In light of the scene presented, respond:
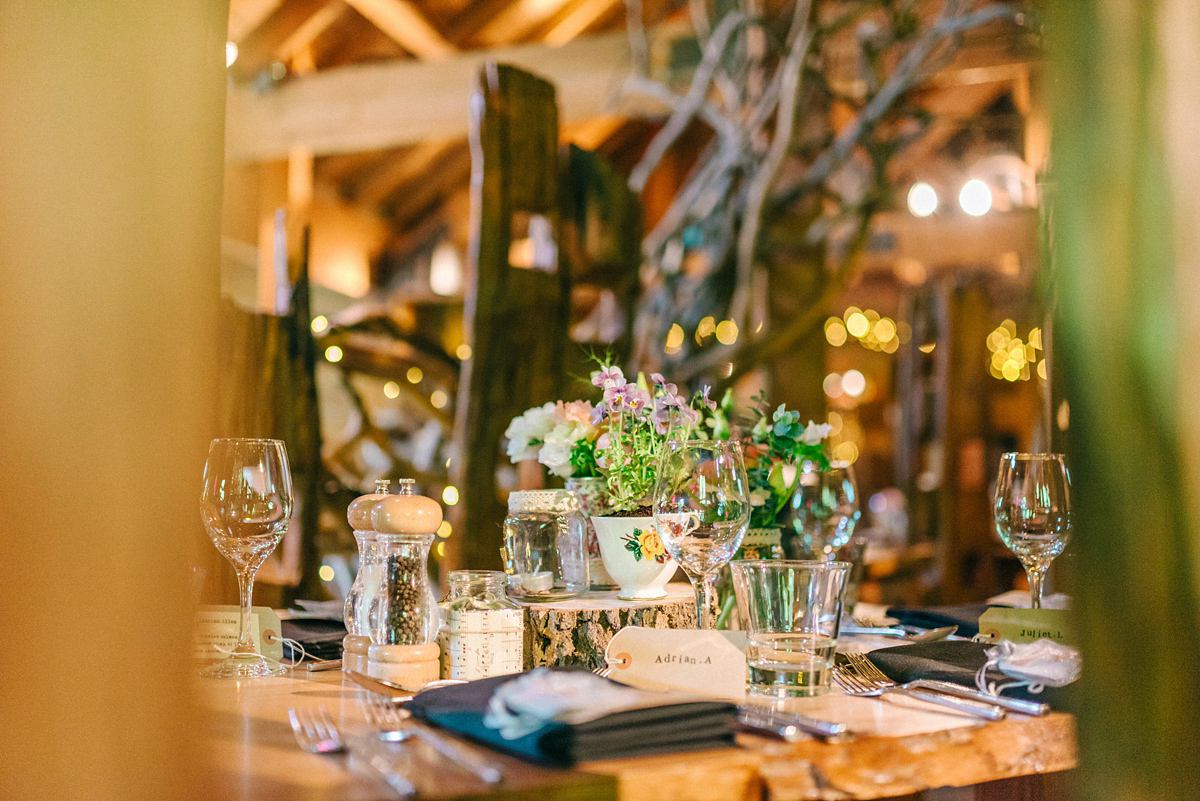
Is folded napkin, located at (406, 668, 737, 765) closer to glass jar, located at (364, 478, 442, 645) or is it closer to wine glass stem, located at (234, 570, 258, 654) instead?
glass jar, located at (364, 478, 442, 645)

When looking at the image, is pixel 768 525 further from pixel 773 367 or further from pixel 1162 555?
pixel 773 367

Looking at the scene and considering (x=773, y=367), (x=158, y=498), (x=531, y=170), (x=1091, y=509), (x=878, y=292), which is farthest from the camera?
(x=878, y=292)

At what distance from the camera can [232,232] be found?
58 centimetres

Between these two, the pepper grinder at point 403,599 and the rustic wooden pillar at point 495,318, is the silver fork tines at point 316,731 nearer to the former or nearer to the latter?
the pepper grinder at point 403,599

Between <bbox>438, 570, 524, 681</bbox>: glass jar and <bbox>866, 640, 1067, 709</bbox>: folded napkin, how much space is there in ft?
1.34

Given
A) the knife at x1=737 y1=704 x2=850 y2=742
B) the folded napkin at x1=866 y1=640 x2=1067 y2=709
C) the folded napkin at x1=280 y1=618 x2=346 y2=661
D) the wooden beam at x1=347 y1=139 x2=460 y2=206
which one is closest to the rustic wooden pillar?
the folded napkin at x1=280 y1=618 x2=346 y2=661

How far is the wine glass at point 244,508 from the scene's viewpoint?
4.10ft

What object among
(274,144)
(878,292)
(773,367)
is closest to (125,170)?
(773,367)

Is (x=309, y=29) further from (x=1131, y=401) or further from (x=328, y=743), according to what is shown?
(x=1131, y=401)

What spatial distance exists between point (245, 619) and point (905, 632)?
2.95 feet

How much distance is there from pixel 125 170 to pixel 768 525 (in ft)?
3.84

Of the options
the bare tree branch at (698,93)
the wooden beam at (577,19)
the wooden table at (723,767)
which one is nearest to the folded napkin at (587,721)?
the wooden table at (723,767)

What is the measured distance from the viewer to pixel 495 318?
2604mm

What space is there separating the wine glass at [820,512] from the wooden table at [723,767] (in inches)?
24.0
